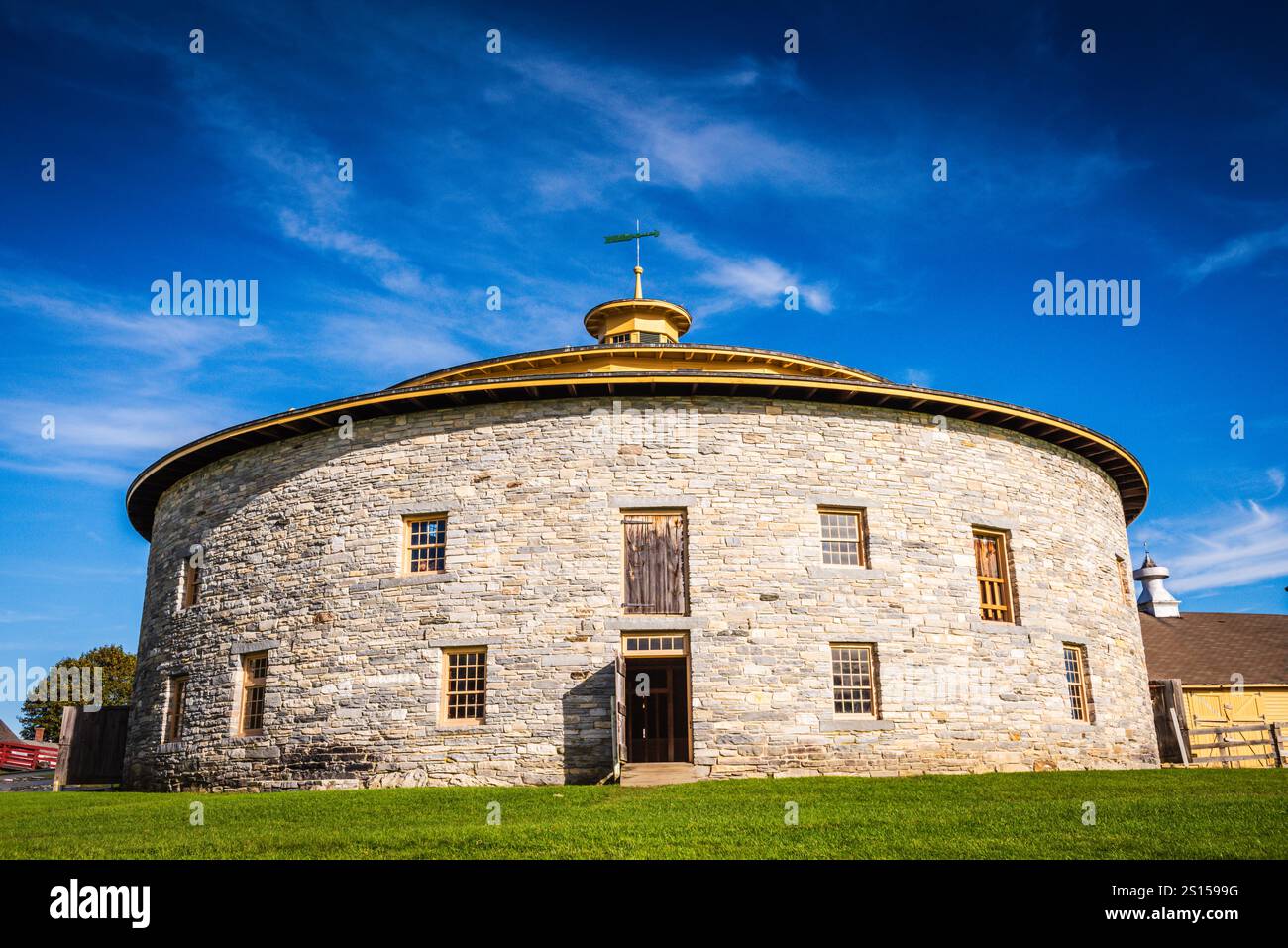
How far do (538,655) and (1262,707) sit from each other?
2585cm

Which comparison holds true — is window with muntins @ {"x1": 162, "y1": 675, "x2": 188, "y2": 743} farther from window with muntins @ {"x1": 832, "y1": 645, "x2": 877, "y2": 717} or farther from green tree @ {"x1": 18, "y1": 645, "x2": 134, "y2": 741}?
green tree @ {"x1": 18, "y1": 645, "x2": 134, "y2": 741}

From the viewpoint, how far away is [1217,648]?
33938mm

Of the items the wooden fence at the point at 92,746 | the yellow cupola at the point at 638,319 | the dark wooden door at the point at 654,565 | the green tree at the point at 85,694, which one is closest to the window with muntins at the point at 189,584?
the wooden fence at the point at 92,746

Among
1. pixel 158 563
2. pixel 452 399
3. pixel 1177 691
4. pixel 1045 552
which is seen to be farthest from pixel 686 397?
pixel 1177 691

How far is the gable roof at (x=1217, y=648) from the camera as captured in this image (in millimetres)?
31828

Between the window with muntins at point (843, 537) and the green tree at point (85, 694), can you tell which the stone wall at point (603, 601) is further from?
the green tree at point (85, 694)

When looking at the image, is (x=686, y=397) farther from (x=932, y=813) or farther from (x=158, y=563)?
(x=158, y=563)

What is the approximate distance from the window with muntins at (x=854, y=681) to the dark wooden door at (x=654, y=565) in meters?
3.22

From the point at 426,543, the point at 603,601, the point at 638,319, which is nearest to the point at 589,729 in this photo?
the point at 603,601

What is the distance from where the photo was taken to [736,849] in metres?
9.05

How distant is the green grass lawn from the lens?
9188mm

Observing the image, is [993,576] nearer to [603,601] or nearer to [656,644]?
[656,644]

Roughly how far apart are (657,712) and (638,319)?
39.6 ft
